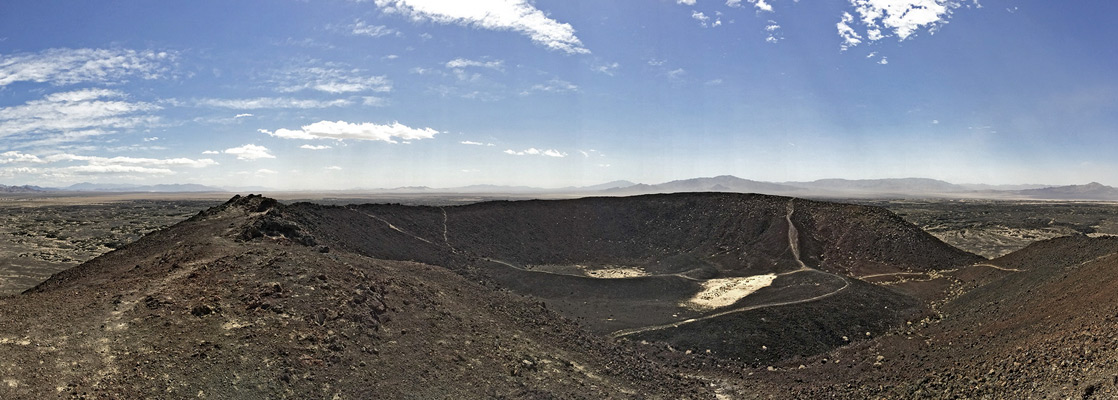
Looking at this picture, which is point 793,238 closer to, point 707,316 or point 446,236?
point 707,316

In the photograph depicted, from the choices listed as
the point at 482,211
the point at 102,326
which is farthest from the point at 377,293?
the point at 482,211

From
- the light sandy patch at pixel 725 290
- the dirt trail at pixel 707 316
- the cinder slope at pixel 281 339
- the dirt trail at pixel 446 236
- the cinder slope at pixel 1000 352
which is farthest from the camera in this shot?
the dirt trail at pixel 446 236

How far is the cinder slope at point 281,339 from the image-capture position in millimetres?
9781

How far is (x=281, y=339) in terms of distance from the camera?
11609 millimetres

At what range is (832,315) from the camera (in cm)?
2056

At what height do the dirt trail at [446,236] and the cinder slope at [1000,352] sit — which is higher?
the dirt trail at [446,236]

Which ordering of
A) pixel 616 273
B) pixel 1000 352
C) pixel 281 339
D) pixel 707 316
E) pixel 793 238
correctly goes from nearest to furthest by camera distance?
1. pixel 281 339
2. pixel 1000 352
3. pixel 707 316
4. pixel 616 273
5. pixel 793 238

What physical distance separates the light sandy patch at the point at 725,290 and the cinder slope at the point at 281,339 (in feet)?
23.9

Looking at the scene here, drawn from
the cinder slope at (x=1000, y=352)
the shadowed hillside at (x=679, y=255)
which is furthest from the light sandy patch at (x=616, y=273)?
the cinder slope at (x=1000, y=352)

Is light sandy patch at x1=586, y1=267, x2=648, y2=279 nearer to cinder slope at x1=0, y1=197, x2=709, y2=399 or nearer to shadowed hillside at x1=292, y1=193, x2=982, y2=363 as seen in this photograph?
shadowed hillside at x1=292, y1=193, x2=982, y2=363

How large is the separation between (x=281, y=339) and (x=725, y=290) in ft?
67.0

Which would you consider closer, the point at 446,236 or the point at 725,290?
Result: the point at 725,290

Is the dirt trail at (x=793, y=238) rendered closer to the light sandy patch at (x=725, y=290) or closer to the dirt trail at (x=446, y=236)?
the light sandy patch at (x=725, y=290)

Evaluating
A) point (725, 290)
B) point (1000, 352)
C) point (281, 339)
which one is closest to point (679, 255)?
point (725, 290)
